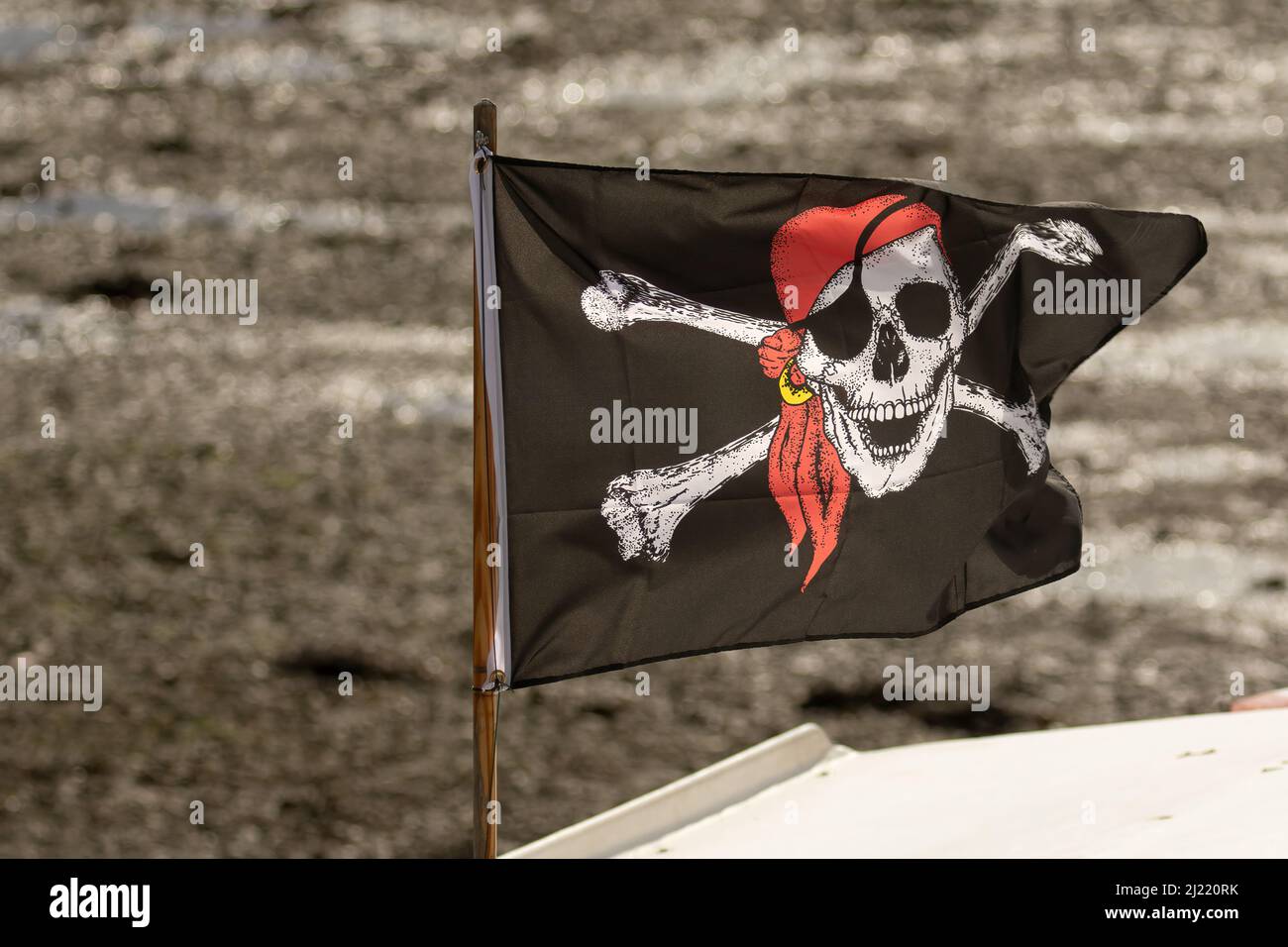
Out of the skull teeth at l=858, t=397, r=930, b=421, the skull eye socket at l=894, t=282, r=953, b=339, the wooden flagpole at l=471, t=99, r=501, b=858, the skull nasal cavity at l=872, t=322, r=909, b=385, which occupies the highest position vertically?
the skull eye socket at l=894, t=282, r=953, b=339

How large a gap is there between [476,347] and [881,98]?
19.0 metres

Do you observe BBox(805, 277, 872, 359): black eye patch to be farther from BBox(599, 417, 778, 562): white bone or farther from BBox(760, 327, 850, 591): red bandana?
BBox(599, 417, 778, 562): white bone

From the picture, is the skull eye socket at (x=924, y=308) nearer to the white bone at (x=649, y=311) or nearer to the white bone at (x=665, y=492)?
the white bone at (x=649, y=311)

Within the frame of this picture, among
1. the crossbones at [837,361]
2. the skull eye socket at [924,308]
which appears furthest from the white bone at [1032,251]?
the skull eye socket at [924,308]

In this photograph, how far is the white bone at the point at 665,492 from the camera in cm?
414

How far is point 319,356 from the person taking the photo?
58.3 feet

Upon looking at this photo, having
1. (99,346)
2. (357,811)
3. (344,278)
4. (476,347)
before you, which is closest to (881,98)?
(344,278)

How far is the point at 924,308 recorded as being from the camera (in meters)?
4.74

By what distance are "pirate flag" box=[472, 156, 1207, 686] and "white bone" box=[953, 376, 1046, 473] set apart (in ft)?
0.03

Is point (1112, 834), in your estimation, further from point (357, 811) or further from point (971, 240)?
point (357, 811)

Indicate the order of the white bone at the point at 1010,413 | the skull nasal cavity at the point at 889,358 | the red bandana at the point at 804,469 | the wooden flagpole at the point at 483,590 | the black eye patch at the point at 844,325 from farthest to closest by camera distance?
the white bone at the point at 1010,413 → the skull nasal cavity at the point at 889,358 → the black eye patch at the point at 844,325 → the red bandana at the point at 804,469 → the wooden flagpole at the point at 483,590

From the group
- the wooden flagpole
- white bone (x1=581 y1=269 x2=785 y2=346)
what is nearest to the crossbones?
white bone (x1=581 y1=269 x2=785 y2=346)

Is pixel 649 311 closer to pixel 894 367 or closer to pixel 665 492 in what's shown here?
pixel 665 492

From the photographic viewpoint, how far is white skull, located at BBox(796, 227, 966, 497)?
179 inches
